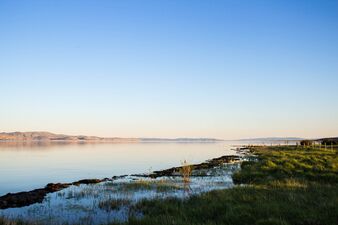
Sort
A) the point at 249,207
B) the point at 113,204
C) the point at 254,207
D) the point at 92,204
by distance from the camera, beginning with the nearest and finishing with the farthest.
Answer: the point at 249,207
the point at 254,207
the point at 113,204
the point at 92,204

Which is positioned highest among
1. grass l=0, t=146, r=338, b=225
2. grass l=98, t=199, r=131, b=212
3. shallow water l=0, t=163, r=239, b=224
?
grass l=0, t=146, r=338, b=225

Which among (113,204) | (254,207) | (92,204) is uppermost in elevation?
(254,207)

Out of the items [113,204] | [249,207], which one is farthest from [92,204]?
[249,207]

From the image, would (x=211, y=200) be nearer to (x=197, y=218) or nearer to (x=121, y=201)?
(x=197, y=218)

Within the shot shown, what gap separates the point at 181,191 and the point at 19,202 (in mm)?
11074

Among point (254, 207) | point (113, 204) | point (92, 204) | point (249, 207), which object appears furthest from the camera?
point (92, 204)

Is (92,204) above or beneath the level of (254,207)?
beneath

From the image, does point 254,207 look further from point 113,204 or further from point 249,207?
point 113,204

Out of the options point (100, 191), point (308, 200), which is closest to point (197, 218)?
point (308, 200)

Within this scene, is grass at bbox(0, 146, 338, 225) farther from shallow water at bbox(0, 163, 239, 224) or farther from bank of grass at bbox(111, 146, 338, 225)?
shallow water at bbox(0, 163, 239, 224)

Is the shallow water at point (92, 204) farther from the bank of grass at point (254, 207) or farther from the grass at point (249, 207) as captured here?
the bank of grass at point (254, 207)

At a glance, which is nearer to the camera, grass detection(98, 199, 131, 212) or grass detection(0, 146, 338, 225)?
grass detection(0, 146, 338, 225)

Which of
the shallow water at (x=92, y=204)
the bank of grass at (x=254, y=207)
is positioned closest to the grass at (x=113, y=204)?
the shallow water at (x=92, y=204)

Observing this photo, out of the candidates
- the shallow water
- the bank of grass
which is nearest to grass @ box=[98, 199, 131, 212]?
the shallow water
